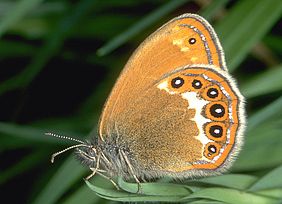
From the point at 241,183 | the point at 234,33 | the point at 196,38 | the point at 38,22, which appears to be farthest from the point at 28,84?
the point at 241,183

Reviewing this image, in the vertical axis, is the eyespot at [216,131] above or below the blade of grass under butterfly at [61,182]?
above

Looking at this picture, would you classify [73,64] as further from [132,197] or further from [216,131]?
[132,197]

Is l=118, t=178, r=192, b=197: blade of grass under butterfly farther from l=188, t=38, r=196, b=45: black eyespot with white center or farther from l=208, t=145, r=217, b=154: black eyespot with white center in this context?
l=188, t=38, r=196, b=45: black eyespot with white center

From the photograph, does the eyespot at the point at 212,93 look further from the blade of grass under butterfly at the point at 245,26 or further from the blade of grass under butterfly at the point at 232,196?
the blade of grass under butterfly at the point at 232,196

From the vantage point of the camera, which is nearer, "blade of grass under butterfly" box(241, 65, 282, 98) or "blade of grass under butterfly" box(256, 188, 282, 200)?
"blade of grass under butterfly" box(256, 188, 282, 200)

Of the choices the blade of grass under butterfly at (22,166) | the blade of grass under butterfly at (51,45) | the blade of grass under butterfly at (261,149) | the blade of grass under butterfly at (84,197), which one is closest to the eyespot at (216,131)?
the blade of grass under butterfly at (261,149)

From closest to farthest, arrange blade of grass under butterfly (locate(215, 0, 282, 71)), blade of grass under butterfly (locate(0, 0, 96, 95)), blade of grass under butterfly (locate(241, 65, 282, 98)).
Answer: blade of grass under butterfly (locate(241, 65, 282, 98)), blade of grass under butterfly (locate(215, 0, 282, 71)), blade of grass under butterfly (locate(0, 0, 96, 95))

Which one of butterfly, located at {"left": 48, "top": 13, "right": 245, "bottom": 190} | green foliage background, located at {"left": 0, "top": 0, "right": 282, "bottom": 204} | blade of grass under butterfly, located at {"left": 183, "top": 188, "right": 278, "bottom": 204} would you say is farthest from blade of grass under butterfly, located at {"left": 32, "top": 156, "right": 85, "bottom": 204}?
blade of grass under butterfly, located at {"left": 183, "top": 188, "right": 278, "bottom": 204}
